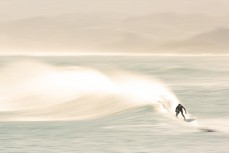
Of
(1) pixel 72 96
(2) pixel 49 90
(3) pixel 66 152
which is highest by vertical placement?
(2) pixel 49 90

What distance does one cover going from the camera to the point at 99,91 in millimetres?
57094

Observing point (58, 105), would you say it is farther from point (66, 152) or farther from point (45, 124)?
point (66, 152)

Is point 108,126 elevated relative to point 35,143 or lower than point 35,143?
elevated

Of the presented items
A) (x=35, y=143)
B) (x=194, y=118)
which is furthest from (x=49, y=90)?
(x=35, y=143)

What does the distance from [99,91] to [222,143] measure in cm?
2546

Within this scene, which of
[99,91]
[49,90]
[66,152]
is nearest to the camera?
[66,152]

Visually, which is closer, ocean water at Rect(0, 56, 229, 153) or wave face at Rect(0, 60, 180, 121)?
ocean water at Rect(0, 56, 229, 153)

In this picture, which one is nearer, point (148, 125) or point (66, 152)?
point (66, 152)

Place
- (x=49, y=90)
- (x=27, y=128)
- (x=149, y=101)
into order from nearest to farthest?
(x=27, y=128)
(x=149, y=101)
(x=49, y=90)

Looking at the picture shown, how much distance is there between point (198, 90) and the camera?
6838 centimetres

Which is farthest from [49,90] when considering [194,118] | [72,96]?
[194,118]

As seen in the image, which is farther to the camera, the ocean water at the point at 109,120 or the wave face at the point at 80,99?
the wave face at the point at 80,99

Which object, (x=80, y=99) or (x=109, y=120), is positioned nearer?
(x=109, y=120)

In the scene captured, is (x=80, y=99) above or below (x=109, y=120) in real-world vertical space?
above
